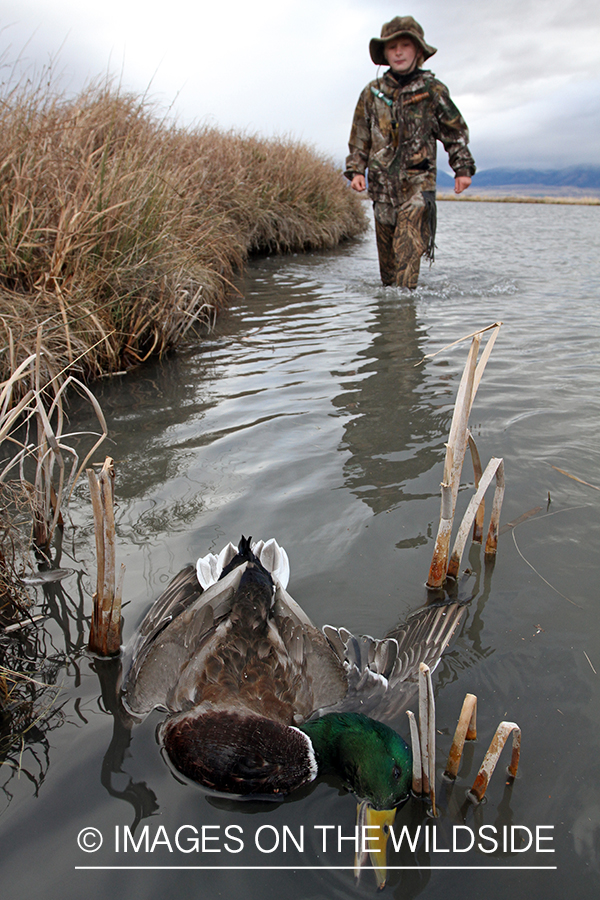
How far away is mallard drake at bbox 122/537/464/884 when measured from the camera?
1.75m

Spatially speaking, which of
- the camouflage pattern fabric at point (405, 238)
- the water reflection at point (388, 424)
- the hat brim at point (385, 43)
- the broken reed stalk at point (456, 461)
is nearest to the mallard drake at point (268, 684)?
the broken reed stalk at point (456, 461)

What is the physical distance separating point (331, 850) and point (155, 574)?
1402mm

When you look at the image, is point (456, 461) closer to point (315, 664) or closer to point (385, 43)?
point (315, 664)

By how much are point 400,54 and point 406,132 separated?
75 cm

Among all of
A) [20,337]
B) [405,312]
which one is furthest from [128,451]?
[405,312]

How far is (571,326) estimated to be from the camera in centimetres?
659

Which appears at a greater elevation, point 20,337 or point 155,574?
point 20,337

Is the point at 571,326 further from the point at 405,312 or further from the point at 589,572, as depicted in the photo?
the point at 589,572

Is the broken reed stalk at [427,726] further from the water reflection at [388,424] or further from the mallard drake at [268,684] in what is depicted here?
the water reflection at [388,424]

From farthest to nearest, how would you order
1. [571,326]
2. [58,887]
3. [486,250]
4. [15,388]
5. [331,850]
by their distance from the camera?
[486,250]
[571,326]
[15,388]
[331,850]
[58,887]

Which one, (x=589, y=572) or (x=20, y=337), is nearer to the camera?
(x=589, y=572)

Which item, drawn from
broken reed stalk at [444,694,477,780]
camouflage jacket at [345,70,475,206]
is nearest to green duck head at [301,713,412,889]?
broken reed stalk at [444,694,477,780]

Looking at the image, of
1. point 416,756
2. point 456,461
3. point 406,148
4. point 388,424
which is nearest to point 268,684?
point 416,756

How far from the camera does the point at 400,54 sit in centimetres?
647
